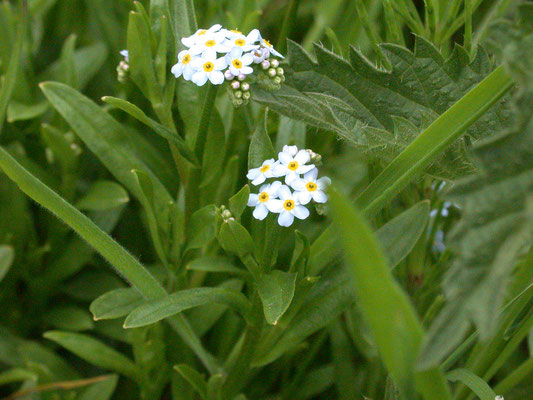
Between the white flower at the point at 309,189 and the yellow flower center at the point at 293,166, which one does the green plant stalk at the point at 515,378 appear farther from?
the yellow flower center at the point at 293,166

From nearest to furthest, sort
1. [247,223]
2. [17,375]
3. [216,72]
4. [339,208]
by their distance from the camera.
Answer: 1. [339,208]
2. [216,72]
3. [247,223]
4. [17,375]

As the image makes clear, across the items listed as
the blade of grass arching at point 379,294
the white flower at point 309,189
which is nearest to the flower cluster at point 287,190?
the white flower at point 309,189

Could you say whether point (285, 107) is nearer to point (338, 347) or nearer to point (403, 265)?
point (403, 265)

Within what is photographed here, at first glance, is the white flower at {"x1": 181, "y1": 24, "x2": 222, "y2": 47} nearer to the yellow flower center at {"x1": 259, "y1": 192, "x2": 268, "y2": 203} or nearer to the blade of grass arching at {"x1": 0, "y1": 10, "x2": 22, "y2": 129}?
the yellow flower center at {"x1": 259, "y1": 192, "x2": 268, "y2": 203}

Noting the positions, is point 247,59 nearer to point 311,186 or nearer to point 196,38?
point 196,38

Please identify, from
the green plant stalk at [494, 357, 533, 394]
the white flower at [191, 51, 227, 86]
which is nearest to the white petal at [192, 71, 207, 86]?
the white flower at [191, 51, 227, 86]

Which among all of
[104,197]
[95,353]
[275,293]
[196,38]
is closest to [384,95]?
[196,38]

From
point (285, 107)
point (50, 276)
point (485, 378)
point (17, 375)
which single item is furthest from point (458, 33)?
point (17, 375)
